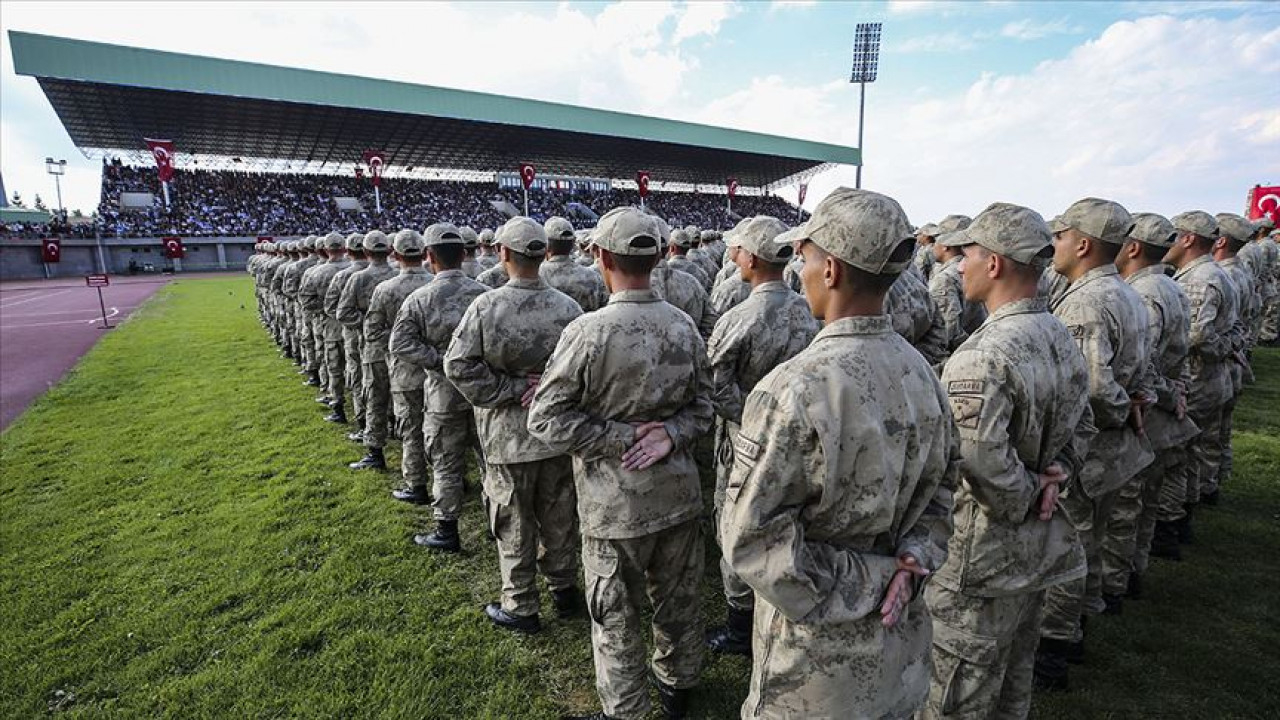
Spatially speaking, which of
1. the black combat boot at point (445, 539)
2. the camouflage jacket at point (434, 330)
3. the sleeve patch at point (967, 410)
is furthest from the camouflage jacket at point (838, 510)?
the black combat boot at point (445, 539)

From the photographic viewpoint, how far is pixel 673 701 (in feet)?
10.8

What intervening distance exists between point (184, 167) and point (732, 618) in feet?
184

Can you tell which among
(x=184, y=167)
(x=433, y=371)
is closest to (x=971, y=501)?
(x=433, y=371)

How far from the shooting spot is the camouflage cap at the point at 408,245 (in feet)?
19.9

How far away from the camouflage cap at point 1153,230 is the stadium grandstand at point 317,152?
129 ft

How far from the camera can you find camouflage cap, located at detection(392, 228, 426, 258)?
19.9 ft

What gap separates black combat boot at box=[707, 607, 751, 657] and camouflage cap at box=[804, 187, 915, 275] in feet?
9.31

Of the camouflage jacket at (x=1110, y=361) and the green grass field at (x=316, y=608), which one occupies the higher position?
the camouflage jacket at (x=1110, y=361)

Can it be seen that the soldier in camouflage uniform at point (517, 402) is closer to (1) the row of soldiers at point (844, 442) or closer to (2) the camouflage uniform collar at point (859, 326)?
(1) the row of soldiers at point (844, 442)

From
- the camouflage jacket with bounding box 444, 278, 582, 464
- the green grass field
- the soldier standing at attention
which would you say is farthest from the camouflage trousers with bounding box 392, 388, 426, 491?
the camouflage jacket with bounding box 444, 278, 582, 464

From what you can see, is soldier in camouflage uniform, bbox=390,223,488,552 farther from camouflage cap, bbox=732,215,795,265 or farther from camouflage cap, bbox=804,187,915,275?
camouflage cap, bbox=804,187,915,275

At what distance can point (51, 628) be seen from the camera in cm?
416

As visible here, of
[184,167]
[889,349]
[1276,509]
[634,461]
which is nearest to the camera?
[889,349]

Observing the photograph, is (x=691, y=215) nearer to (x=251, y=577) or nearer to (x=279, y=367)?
(x=279, y=367)
